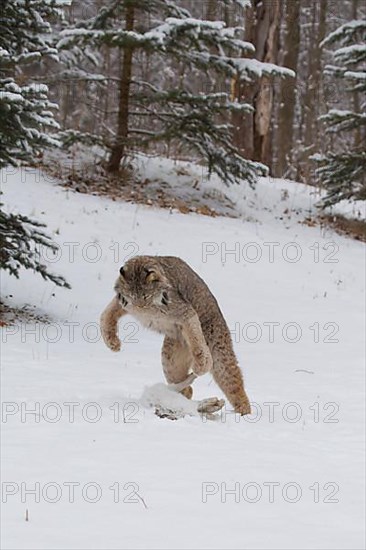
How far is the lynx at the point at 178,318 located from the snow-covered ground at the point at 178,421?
350 mm

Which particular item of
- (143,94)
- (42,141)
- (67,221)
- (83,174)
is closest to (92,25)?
(143,94)

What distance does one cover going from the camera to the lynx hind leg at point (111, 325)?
252 inches

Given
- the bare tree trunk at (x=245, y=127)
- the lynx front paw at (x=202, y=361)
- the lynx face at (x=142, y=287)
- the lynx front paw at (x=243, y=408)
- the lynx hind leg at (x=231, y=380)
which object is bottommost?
the lynx front paw at (x=243, y=408)

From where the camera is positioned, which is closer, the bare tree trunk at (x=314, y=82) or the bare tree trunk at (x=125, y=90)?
the bare tree trunk at (x=125, y=90)

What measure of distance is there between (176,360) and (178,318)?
602 mm

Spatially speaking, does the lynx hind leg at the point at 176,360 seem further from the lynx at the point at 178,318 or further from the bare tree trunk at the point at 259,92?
the bare tree trunk at the point at 259,92

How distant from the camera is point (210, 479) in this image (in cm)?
511

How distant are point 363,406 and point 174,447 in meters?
2.90

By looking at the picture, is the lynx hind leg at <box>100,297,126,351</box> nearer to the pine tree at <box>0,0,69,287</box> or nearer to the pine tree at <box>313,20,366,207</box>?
the pine tree at <box>0,0,69,287</box>

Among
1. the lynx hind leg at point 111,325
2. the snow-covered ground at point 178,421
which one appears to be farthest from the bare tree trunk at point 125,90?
the lynx hind leg at point 111,325

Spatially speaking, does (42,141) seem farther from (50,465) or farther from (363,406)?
(50,465)

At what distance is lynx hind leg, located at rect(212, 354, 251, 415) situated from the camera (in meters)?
6.80

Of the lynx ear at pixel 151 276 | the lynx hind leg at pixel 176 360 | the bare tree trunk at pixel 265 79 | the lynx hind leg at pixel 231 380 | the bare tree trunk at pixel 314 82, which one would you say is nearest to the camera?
the lynx ear at pixel 151 276

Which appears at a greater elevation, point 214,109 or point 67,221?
point 214,109
